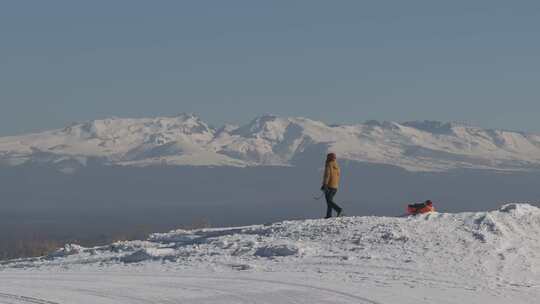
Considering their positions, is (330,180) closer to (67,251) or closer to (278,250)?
(278,250)

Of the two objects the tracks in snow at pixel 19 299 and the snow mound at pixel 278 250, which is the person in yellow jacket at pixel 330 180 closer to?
the snow mound at pixel 278 250

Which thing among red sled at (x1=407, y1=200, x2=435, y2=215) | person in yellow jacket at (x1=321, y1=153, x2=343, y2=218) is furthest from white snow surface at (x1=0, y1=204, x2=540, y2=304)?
red sled at (x1=407, y1=200, x2=435, y2=215)

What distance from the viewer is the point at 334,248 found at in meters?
21.2

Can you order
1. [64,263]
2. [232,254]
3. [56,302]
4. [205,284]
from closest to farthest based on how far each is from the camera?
[56,302]
[205,284]
[232,254]
[64,263]

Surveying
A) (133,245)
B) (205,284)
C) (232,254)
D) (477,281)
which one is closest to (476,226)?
(477,281)

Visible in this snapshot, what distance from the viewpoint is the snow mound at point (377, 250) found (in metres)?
18.9

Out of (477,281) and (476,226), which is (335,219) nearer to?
(476,226)

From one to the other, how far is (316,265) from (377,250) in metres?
1.78

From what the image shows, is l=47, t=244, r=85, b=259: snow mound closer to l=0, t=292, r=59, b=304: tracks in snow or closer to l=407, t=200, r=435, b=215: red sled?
l=0, t=292, r=59, b=304: tracks in snow

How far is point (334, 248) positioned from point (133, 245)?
6438 millimetres

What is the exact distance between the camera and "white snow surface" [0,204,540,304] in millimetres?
16781

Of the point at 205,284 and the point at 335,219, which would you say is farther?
the point at 335,219

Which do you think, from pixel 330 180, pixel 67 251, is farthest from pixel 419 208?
pixel 67 251

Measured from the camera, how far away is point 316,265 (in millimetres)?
19750
